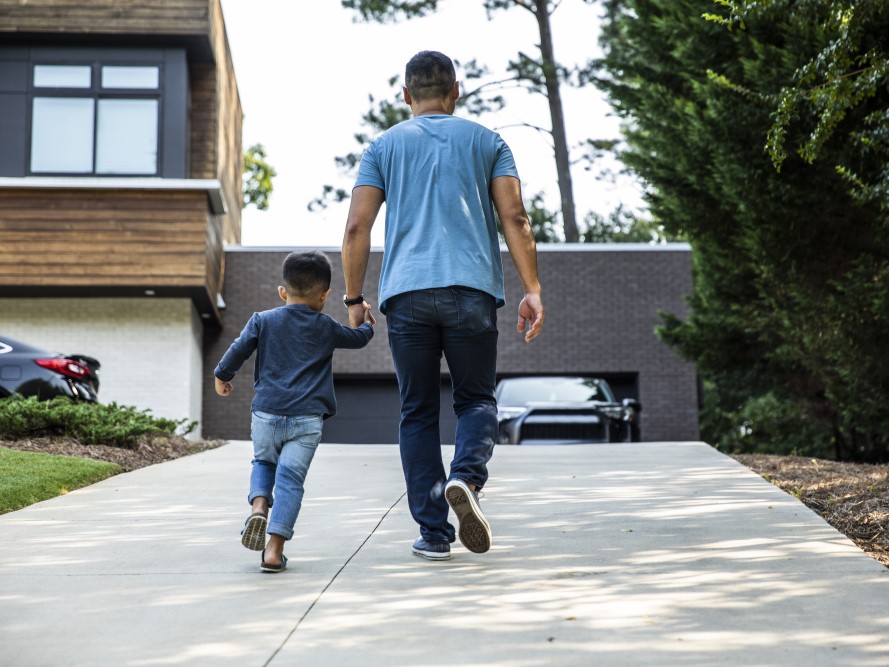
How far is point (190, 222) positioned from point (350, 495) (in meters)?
11.2

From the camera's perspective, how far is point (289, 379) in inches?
178

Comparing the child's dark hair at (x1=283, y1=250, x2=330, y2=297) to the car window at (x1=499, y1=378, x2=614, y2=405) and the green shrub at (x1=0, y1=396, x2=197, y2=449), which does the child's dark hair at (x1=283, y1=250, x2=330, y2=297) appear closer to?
the green shrub at (x1=0, y1=396, x2=197, y2=449)

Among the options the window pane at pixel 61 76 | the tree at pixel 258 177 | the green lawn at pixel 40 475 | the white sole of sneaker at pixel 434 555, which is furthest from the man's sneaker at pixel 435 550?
the tree at pixel 258 177

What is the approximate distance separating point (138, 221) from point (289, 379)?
13321mm

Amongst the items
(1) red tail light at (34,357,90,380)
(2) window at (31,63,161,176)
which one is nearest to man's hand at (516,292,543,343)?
(1) red tail light at (34,357,90,380)

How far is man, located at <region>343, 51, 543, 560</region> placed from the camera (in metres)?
4.40

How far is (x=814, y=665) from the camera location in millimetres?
3033

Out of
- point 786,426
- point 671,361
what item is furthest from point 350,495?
point 786,426

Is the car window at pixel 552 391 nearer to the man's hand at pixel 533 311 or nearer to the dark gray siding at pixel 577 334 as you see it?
A: the dark gray siding at pixel 577 334

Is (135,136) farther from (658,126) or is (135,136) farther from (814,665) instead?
(814,665)

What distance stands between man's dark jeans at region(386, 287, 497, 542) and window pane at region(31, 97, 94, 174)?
546 inches

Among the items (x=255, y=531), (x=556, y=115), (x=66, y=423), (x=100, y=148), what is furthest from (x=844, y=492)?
(x=556, y=115)

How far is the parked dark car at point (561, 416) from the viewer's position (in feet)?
41.5

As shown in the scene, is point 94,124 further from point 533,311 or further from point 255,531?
Answer: point 533,311
